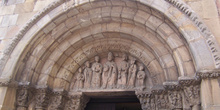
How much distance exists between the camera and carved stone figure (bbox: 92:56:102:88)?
6.13 meters

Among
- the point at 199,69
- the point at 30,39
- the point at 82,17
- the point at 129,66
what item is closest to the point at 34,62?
the point at 30,39

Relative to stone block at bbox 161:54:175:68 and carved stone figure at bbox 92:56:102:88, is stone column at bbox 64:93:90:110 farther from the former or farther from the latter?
stone block at bbox 161:54:175:68

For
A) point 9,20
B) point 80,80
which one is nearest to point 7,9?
point 9,20

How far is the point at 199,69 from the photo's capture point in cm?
403

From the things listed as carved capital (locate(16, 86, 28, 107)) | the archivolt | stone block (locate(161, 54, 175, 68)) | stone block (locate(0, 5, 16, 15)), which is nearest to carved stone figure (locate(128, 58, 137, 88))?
the archivolt

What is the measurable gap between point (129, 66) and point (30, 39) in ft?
9.38

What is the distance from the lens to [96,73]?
20.7 feet

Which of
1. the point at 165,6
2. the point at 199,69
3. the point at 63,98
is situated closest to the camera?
the point at 199,69

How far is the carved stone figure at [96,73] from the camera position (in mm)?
6130

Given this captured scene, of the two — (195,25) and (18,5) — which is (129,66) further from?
(18,5)

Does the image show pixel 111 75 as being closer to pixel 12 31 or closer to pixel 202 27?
pixel 202 27

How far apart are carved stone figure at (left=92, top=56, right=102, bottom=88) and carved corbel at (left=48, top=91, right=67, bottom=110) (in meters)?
0.93

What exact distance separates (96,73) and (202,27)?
10.6 feet

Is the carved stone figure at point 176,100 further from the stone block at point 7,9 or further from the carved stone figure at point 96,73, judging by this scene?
the stone block at point 7,9
